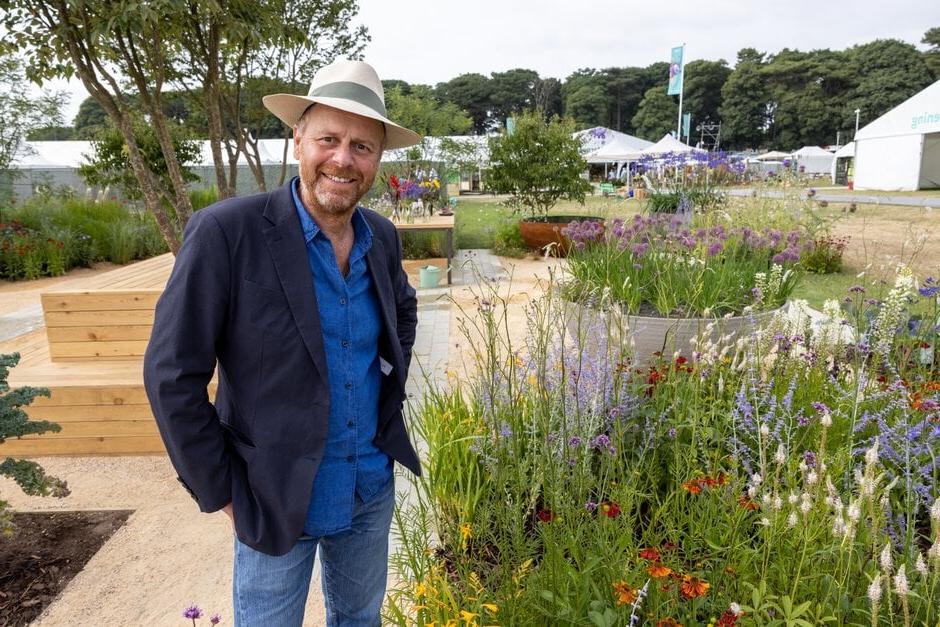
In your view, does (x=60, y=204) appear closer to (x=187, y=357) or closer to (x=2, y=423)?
(x=2, y=423)

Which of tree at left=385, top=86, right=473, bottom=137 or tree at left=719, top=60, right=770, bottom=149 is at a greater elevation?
tree at left=719, top=60, right=770, bottom=149

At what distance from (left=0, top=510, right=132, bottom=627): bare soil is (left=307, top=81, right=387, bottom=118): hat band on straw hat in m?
2.28

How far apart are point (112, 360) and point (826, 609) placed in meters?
4.11

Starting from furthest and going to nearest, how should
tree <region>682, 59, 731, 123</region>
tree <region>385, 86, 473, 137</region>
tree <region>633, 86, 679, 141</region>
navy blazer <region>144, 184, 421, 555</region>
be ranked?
tree <region>682, 59, 731, 123</region> < tree <region>633, 86, 679, 141</region> < tree <region>385, 86, 473, 137</region> < navy blazer <region>144, 184, 421, 555</region>

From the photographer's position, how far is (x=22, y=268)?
31.6ft

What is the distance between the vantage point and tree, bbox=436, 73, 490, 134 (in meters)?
75.6

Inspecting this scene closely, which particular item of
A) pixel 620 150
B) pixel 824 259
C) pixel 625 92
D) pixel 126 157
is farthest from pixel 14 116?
pixel 625 92

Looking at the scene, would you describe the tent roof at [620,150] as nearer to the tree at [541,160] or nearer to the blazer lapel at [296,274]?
the tree at [541,160]

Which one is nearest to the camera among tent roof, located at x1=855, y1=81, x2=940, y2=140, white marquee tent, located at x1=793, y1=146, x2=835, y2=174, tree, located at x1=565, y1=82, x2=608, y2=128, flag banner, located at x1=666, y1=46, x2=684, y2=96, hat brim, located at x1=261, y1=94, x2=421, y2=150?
hat brim, located at x1=261, y1=94, x2=421, y2=150

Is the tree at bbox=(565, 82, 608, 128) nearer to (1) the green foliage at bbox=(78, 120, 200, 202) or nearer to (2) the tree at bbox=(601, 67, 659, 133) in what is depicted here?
(2) the tree at bbox=(601, 67, 659, 133)

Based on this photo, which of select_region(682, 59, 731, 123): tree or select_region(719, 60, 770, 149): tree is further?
select_region(682, 59, 731, 123): tree

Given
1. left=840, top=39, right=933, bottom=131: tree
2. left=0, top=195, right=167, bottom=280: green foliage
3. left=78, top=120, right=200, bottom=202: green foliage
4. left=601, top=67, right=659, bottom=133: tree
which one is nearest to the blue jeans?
left=0, top=195, right=167, bottom=280: green foliage

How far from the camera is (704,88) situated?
71.3 m

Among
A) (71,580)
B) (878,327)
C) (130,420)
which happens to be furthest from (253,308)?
(878,327)
